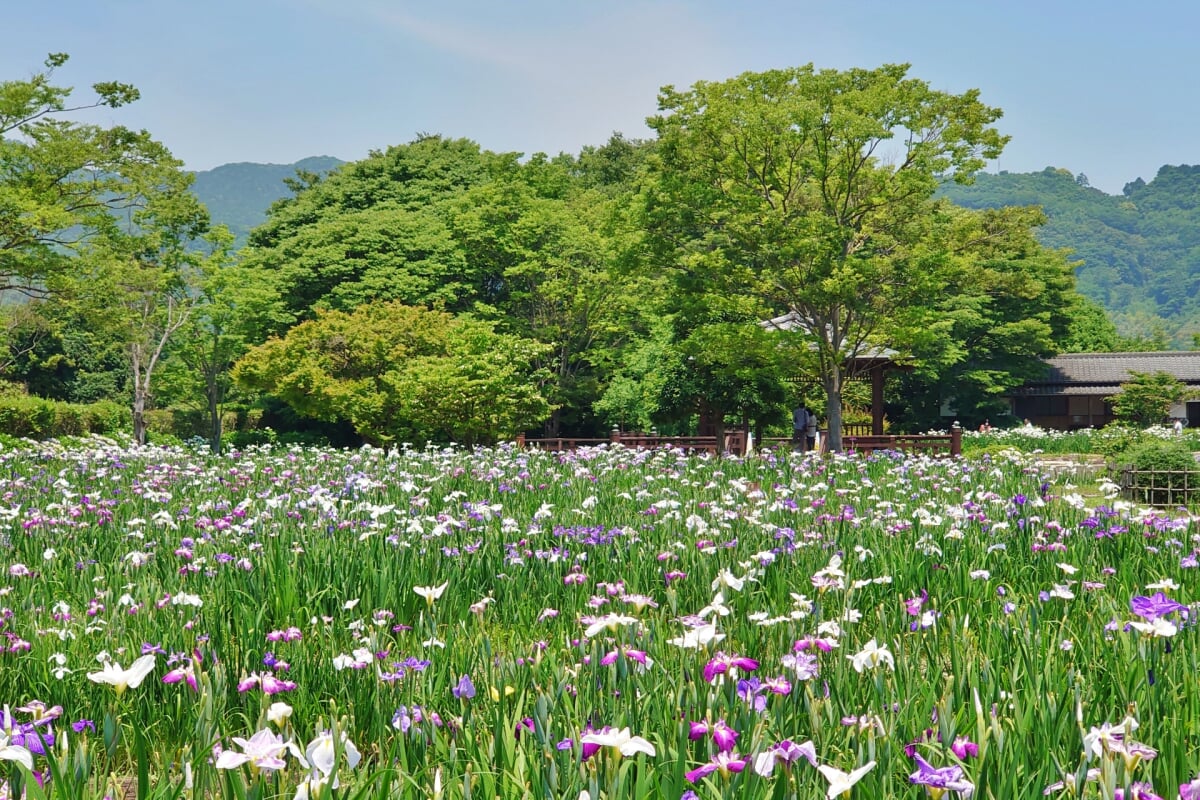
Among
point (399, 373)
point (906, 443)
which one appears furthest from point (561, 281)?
point (906, 443)

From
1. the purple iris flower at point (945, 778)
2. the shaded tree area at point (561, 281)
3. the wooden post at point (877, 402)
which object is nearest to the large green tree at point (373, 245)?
the shaded tree area at point (561, 281)

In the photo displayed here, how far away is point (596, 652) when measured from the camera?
2838mm

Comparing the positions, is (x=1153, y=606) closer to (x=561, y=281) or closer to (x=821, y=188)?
(x=821, y=188)

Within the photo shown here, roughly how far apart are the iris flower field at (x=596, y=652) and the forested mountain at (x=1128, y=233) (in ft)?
455

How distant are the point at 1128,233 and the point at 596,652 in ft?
599

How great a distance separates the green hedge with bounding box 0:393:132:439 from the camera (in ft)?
88.2

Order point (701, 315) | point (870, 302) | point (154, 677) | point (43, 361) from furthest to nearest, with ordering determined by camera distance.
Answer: point (43, 361), point (701, 315), point (870, 302), point (154, 677)

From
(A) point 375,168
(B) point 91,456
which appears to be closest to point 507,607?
(B) point 91,456

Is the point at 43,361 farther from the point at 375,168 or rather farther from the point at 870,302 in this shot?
the point at 870,302

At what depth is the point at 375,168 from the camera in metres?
34.6

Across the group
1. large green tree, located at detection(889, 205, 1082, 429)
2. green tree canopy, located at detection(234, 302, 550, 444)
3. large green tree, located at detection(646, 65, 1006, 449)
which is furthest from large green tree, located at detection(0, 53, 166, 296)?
large green tree, located at detection(889, 205, 1082, 429)

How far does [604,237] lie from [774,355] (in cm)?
844

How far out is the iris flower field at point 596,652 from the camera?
7.01 feet

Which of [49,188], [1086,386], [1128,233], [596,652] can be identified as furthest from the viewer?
[1128,233]
